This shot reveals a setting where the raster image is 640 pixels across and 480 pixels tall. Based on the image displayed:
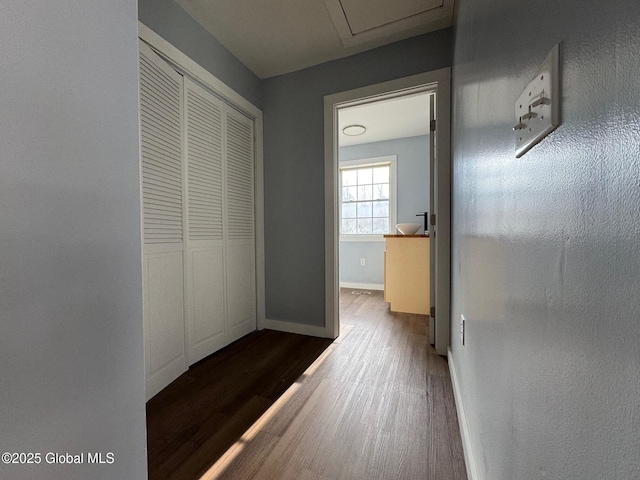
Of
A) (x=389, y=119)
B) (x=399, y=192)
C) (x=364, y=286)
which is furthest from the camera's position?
(x=364, y=286)

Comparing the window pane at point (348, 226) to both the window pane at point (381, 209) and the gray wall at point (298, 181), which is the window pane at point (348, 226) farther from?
the gray wall at point (298, 181)

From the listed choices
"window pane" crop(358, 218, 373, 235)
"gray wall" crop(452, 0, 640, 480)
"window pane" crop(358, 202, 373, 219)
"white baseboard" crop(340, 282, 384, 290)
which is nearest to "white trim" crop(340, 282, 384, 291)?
"white baseboard" crop(340, 282, 384, 290)

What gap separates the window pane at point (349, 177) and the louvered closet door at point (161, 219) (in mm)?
3444

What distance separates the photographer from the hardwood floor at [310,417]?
113 cm

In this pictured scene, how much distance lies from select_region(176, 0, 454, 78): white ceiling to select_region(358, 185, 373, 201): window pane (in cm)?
270

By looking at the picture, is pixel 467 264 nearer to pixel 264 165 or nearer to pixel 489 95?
pixel 489 95

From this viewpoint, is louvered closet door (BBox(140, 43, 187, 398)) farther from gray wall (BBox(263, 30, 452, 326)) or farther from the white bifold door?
gray wall (BBox(263, 30, 452, 326))

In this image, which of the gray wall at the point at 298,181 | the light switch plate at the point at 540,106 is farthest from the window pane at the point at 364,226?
the light switch plate at the point at 540,106

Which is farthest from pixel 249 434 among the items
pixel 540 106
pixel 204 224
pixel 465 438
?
pixel 540 106

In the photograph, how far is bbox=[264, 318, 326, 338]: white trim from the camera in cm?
A: 253

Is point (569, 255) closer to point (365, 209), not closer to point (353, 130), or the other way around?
point (353, 130)

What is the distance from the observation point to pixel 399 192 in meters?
4.64

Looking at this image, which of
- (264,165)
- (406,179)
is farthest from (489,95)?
(406,179)

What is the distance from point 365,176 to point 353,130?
102 centimetres
